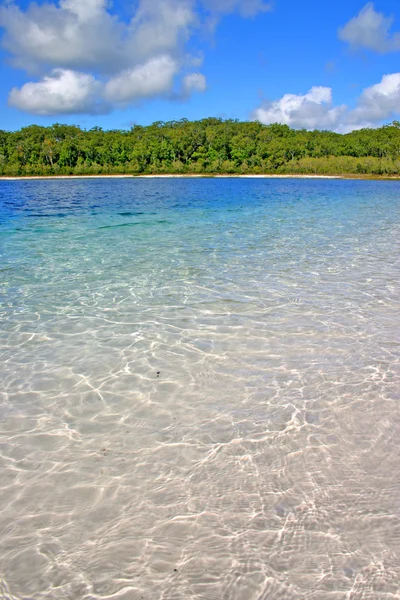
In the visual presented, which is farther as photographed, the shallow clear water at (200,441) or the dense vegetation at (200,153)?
the dense vegetation at (200,153)

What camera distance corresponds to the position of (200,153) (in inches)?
5079

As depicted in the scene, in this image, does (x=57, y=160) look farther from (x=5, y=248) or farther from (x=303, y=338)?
(x=303, y=338)

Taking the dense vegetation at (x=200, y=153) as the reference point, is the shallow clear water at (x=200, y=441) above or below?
below

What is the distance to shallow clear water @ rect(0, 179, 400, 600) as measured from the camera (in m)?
2.59

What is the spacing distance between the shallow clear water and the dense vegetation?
358ft

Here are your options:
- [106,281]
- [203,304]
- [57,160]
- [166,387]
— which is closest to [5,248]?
[106,281]

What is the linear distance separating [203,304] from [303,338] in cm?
220

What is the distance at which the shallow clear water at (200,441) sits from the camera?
2.59 meters

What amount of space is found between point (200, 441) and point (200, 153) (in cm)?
13347

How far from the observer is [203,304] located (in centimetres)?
769

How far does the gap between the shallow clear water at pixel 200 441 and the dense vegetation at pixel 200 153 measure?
109135mm

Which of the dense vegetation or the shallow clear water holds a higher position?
the dense vegetation

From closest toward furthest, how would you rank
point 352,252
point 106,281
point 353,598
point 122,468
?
point 353,598 → point 122,468 → point 106,281 → point 352,252

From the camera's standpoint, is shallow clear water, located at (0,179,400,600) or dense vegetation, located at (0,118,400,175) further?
dense vegetation, located at (0,118,400,175)
